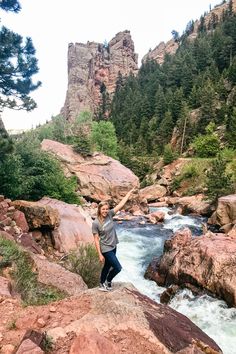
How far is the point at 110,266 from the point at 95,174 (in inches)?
1150

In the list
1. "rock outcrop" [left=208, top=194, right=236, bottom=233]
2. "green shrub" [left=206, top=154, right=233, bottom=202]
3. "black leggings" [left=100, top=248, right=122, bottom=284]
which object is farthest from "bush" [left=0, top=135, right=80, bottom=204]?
"green shrub" [left=206, top=154, right=233, bottom=202]

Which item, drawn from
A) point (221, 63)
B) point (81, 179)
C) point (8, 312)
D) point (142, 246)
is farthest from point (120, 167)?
point (221, 63)

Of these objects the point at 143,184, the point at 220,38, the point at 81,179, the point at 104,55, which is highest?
the point at 104,55

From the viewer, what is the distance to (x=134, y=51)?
139500mm

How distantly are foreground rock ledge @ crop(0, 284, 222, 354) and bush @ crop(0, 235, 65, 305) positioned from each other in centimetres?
150

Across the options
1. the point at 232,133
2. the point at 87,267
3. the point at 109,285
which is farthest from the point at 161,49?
the point at 109,285

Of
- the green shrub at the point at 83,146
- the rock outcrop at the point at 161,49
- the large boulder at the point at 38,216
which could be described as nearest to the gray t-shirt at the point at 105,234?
the large boulder at the point at 38,216

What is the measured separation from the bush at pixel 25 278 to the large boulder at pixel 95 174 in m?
24.4

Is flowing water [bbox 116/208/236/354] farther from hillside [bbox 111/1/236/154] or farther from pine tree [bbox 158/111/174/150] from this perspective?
pine tree [bbox 158/111/174/150]

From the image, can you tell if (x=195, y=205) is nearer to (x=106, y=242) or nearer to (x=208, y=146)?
(x=208, y=146)

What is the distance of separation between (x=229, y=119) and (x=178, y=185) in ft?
53.6

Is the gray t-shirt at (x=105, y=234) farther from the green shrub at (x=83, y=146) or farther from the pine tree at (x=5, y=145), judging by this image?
the green shrub at (x=83, y=146)

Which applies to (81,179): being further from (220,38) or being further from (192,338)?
(220,38)

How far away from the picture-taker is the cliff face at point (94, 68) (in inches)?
4963
